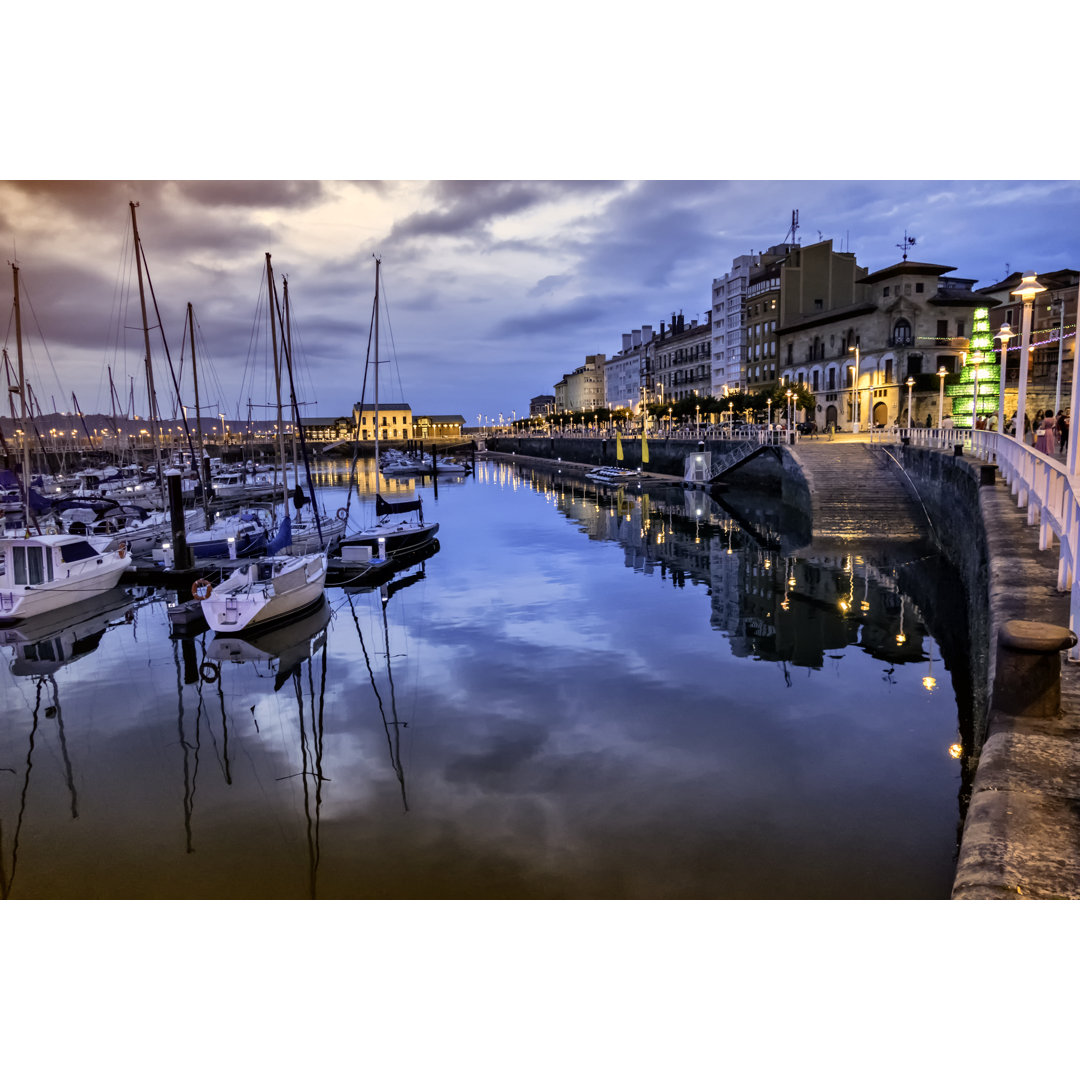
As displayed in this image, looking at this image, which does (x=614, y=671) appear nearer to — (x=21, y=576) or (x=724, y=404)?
(x=21, y=576)

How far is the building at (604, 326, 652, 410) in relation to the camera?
127125 millimetres

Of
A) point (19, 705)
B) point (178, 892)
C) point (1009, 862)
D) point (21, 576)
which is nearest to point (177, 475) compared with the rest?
point (21, 576)

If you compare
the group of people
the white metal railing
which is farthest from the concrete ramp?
the group of people

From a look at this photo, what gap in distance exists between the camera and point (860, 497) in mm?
31891

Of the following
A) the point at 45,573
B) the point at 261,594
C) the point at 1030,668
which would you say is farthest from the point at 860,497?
the point at 45,573

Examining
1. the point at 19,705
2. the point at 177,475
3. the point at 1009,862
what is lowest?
the point at 19,705

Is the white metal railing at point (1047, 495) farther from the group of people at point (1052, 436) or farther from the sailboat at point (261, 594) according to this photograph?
the sailboat at point (261, 594)

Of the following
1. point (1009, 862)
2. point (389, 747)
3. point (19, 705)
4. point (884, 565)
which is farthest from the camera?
point (884, 565)

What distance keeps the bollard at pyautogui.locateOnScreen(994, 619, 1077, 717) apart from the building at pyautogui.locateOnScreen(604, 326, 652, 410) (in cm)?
11550

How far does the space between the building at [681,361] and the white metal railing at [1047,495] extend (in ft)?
230

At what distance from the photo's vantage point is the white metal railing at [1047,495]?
25.2 ft

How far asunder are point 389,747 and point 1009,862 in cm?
914

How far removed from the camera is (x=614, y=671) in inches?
605

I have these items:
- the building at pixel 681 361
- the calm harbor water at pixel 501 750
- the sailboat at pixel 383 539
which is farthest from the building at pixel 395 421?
the calm harbor water at pixel 501 750
